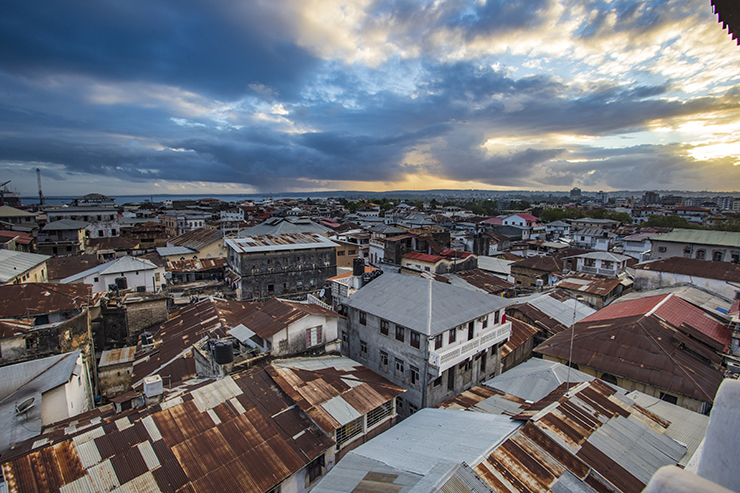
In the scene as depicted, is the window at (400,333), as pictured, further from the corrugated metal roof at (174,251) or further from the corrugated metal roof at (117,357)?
the corrugated metal roof at (174,251)

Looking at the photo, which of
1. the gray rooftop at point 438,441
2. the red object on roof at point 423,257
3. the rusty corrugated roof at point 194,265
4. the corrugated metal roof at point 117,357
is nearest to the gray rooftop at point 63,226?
the rusty corrugated roof at point 194,265

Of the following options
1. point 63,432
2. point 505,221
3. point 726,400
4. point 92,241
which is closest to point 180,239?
point 92,241

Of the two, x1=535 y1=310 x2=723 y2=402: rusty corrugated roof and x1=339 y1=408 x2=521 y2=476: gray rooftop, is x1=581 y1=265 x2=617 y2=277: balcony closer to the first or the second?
x1=535 y1=310 x2=723 y2=402: rusty corrugated roof

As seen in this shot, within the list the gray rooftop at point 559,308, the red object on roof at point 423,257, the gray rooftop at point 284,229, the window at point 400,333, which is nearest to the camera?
the window at point 400,333

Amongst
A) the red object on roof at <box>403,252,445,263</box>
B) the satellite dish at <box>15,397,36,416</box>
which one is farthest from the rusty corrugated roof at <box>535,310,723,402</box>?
the satellite dish at <box>15,397,36,416</box>

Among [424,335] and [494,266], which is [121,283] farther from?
[494,266]

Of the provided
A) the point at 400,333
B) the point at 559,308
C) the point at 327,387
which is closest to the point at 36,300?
the point at 327,387

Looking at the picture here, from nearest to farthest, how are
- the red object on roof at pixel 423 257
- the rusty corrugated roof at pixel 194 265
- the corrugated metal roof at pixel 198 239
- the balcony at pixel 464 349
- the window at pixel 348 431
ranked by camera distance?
1. the window at pixel 348 431
2. the balcony at pixel 464 349
3. the rusty corrugated roof at pixel 194 265
4. the red object on roof at pixel 423 257
5. the corrugated metal roof at pixel 198 239
